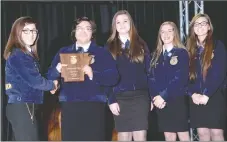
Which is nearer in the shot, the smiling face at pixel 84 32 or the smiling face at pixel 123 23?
the smiling face at pixel 84 32

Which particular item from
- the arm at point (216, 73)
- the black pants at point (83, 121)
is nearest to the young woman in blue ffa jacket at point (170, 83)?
the arm at point (216, 73)

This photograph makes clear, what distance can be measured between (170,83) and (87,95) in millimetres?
831

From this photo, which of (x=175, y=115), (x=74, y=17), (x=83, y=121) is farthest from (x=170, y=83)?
(x=74, y=17)

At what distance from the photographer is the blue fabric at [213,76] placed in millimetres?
4199

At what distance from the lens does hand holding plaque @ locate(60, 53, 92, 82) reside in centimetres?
398

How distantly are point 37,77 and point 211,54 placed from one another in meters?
1.71

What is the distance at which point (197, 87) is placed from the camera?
430cm

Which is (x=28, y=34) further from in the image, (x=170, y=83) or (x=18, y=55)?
(x=170, y=83)

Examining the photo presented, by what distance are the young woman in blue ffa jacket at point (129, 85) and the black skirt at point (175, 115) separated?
19 centimetres

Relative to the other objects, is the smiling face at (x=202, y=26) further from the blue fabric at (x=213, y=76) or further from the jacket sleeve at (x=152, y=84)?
the jacket sleeve at (x=152, y=84)

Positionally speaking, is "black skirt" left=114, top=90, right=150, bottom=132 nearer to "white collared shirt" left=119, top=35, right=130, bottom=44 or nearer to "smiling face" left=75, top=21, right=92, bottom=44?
"white collared shirt" left=119, top=35, right=130, bottom=44

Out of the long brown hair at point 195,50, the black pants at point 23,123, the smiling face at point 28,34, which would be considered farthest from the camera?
the long brown hair at point 195,50

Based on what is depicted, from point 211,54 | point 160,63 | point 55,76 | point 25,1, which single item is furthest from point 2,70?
point 211,54

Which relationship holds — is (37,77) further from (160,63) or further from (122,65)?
(160,63)
